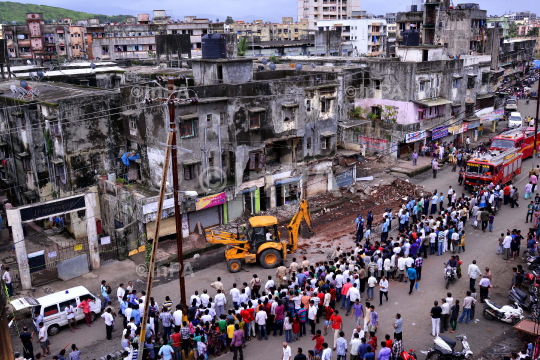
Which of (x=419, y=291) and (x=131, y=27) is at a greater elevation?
(x=131, y=27)

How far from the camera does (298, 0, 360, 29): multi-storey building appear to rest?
382ft

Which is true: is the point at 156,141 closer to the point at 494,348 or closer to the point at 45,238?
the point at 45,238

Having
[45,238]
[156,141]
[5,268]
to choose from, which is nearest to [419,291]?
[156,141]

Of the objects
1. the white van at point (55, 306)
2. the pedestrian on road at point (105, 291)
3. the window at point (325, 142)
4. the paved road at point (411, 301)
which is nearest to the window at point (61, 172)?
the paved road at point (411, 301)

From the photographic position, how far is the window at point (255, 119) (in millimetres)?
30859

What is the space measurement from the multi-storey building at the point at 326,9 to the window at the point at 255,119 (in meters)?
90.3

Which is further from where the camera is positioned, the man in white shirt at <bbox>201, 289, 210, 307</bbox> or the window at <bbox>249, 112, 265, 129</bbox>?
the window at <bbox>249, 112, 265, 129</bbox>

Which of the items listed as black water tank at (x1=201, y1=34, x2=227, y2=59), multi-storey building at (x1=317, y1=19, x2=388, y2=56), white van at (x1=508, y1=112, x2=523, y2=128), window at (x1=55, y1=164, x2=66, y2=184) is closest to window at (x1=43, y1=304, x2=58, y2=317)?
window at (x1=55, y1=164, x2=66, y2=184)

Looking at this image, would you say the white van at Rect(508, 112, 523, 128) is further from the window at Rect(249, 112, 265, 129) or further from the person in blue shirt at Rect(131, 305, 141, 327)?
Result: the person in blue shirt at Rect(131, 305, 141, 327)

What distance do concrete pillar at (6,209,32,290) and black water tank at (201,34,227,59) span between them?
15.2 metres

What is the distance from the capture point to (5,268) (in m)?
24.9

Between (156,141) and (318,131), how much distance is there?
11.5m

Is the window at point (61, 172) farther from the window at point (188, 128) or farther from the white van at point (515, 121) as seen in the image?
the white van at point (515, 121)

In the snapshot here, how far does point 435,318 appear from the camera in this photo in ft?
59.9
